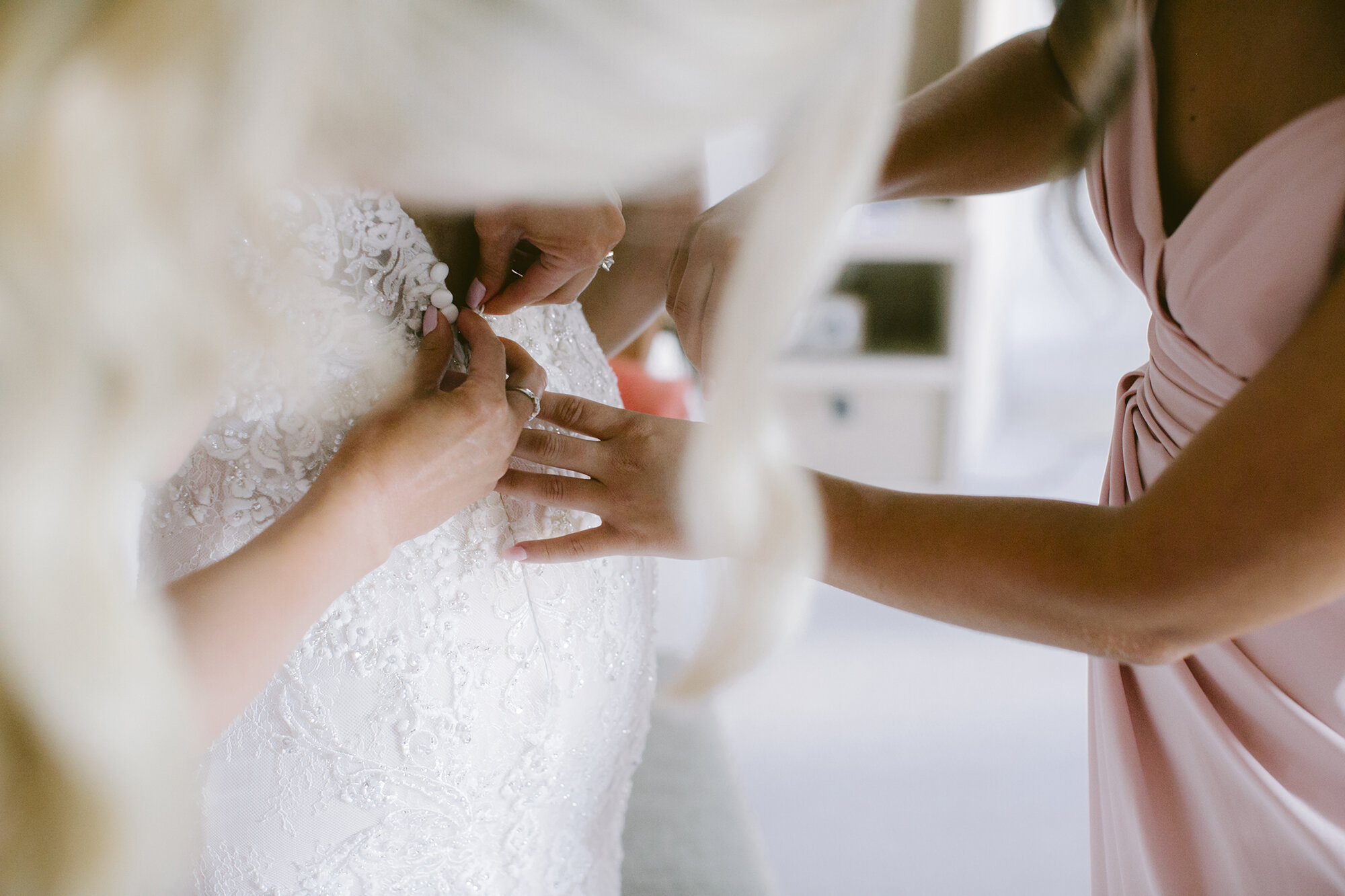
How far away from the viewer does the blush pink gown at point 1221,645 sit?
588 mm

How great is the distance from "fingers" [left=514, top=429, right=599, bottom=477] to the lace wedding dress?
0.06 meters

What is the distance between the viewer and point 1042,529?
601 mm

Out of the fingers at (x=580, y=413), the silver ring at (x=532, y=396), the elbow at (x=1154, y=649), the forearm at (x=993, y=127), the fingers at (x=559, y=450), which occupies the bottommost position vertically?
the elbow at (x=1154, y=649)

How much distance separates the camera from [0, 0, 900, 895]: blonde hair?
36 cm

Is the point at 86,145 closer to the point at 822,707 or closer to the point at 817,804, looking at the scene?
the point at 817,804

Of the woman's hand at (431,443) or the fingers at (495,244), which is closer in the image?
the woman's hand at (431,443)

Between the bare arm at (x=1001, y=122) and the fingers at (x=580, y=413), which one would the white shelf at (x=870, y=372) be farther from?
the fingers at (x=580, y=413)

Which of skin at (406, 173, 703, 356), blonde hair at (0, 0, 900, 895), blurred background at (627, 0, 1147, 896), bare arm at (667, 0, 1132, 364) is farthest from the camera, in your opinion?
blurred background at (627, 0, 1147, 896)

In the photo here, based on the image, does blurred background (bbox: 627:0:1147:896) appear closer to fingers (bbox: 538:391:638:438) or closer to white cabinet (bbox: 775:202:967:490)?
white cabinet (bbox: 775:202:967:490)

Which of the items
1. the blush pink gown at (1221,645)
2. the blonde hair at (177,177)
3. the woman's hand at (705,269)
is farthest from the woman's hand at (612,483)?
the blush pink gown at (1221,645)

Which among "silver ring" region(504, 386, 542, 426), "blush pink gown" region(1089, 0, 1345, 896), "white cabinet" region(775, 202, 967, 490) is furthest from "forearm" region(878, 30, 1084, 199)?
"white cabinet" region(775, 202, 967, 490)

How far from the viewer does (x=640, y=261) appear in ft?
3.13

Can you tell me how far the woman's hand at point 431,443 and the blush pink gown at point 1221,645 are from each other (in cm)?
48

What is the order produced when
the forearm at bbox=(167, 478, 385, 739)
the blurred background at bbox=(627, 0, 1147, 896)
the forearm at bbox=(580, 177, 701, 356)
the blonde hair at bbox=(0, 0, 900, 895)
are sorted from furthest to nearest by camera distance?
1. the blurred background at bbox=(627, 0, 1147, 896)
2. the forearm at bbox=(580, 177, 701, 356)
3. the forearm at bbox=(167, 478, 385, 739)
4. the blonde hair at bbox=(0, 0, 900, 895)
